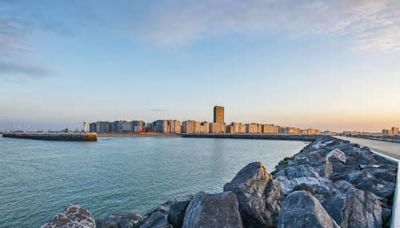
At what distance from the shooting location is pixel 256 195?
7.29 meters

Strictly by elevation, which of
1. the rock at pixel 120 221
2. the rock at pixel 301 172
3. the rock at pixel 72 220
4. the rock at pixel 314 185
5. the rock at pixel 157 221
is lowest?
the rock at pixel 120 221

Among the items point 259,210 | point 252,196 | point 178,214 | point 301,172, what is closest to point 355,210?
point 259,210

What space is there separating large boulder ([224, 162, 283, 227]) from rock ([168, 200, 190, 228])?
0.99 m

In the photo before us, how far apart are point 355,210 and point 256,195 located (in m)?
1.95

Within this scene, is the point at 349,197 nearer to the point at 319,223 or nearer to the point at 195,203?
the point at 319,223

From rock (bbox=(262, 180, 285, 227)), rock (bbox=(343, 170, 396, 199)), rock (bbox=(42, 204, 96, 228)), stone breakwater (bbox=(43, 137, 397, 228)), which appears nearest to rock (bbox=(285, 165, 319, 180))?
rock (bbox=(343, 170, 396, 199))

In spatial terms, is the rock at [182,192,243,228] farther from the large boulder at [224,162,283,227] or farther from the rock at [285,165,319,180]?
the rock at [285,165,319,180]

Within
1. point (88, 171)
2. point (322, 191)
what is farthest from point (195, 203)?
point (88, 171)

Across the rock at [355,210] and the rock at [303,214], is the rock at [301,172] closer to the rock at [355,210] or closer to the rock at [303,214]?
the rock at [355,210]

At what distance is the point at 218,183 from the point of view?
2219cm

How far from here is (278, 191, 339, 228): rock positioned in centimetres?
530

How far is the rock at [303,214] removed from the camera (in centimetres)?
530

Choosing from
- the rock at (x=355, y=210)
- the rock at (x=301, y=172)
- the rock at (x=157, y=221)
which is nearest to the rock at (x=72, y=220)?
the rock at (x=157, y=221)

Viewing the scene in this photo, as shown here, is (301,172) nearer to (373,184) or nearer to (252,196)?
(373,184)
